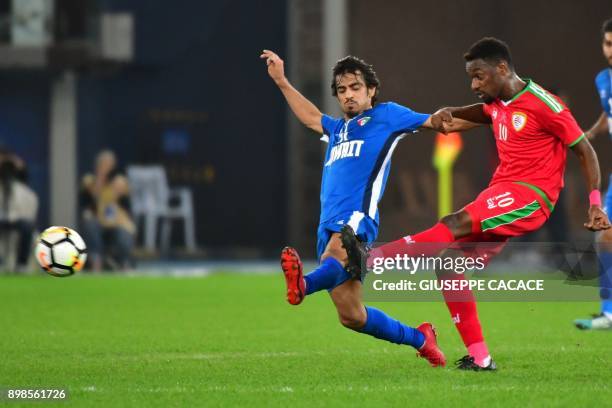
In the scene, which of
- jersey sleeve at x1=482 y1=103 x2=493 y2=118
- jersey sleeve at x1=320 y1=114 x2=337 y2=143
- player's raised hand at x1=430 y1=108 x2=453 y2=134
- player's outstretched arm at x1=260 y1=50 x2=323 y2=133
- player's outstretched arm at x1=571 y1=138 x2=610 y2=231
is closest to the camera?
player's outstretched arm at x1=571 y1=138 x2=610 y2=231

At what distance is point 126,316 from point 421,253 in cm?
522

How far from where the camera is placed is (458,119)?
8.02 meters

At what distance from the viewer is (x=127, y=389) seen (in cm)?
719

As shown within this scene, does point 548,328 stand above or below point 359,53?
below

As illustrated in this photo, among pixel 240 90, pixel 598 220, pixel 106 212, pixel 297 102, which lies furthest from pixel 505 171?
pixel 240 90

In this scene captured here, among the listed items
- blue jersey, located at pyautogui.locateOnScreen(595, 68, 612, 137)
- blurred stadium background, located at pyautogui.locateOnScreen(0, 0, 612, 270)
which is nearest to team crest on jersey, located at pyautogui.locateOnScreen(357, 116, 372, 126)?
blue jersey, located at pyautogui.locateOnScreen(595, 68, 612, 137)

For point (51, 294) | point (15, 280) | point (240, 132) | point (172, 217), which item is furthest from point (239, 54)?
point (51, 294)

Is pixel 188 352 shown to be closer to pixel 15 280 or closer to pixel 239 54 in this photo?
pixel 15 280

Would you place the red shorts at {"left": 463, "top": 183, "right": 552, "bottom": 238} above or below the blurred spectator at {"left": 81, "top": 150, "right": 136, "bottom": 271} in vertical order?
above

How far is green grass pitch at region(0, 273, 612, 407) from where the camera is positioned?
695 cm

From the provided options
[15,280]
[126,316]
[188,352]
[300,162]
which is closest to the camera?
[188,352]

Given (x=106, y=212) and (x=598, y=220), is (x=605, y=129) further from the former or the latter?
(x=106, y=212)

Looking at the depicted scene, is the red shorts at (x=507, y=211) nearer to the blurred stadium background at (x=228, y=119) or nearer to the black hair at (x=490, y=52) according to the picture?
the black hair at (x=490, y=52)

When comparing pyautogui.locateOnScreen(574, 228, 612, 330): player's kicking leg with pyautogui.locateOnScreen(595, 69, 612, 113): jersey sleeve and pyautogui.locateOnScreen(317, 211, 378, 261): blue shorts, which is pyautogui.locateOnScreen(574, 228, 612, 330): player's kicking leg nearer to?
pyautogui.locateOnScreen(595, 69, 612, 113): jersey sleeve
